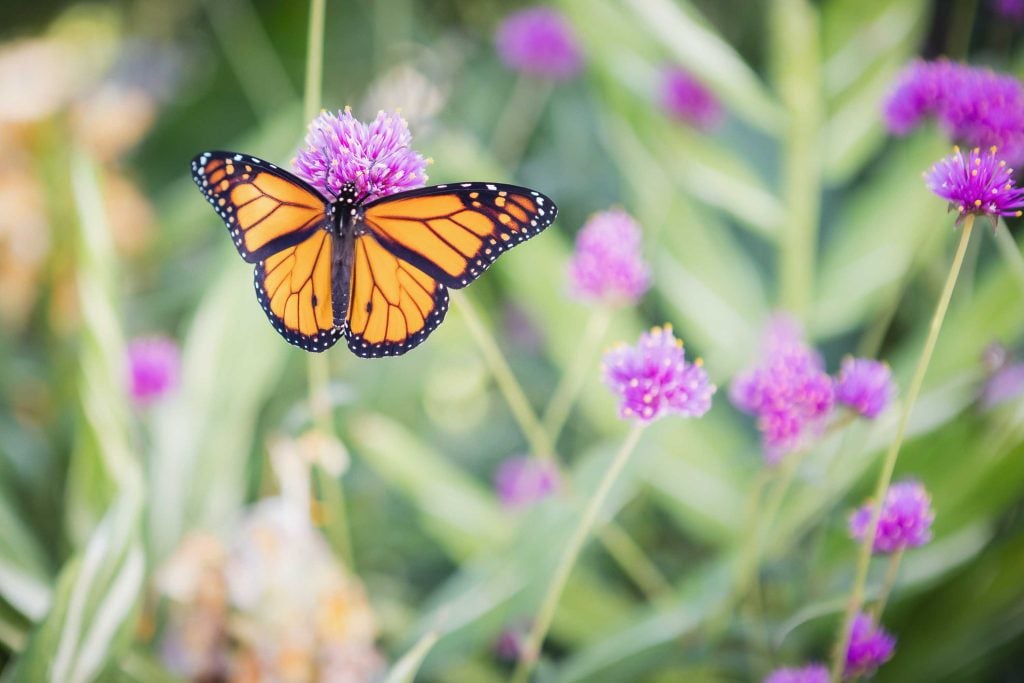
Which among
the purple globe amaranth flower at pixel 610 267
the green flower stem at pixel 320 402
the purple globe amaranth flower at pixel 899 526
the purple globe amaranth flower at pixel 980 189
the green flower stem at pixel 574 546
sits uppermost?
the green flower stem at pixel 320 402

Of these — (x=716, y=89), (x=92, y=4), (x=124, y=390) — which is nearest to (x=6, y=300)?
(x=124, y=390)

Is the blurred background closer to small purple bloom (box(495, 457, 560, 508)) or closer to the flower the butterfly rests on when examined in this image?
small purple bloom (box(495, 457, 560, 508))

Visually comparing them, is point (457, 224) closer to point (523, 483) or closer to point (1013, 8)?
point (523, 483)

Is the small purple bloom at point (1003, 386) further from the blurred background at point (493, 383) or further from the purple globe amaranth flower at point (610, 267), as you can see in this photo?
the purple globe amaranth flower at point (610, 267)

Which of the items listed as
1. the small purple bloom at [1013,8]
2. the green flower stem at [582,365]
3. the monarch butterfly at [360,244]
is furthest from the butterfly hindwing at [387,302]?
the small purple bloom at [1013,8]

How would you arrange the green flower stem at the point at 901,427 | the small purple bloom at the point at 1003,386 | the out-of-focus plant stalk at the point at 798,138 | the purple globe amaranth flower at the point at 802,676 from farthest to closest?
the out-of-focus plant stalk at the point at 798,138
the small purple bloom at the point at 1003,386
the purple globe amaranth flower at the point at 802,676
the green flower stem at the point at 901,427

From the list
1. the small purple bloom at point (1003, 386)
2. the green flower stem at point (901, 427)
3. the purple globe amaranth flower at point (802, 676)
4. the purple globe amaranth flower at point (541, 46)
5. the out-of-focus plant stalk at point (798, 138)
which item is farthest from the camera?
the purple globe amaranth flower at point (541, 46)

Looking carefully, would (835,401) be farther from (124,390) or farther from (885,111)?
(124,390)

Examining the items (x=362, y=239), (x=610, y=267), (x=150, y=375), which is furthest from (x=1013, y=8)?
(x=150, y=375)

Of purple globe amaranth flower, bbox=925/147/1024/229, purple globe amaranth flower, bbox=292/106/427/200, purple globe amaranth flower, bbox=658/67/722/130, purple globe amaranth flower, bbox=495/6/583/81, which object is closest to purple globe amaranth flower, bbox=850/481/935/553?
purple globe amaranth flower, bbox=925/147/1024/229
